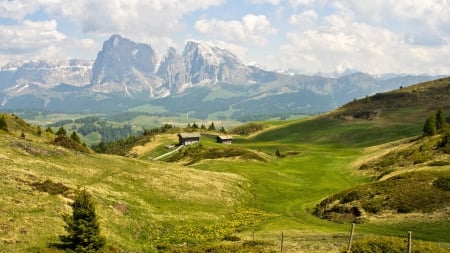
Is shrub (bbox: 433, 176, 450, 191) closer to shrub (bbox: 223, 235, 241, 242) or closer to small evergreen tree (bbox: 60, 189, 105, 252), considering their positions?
shrub (bbox: 223, 235, 241, 242)

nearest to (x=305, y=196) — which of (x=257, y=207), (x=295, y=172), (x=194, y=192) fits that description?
(x=257, y=207)

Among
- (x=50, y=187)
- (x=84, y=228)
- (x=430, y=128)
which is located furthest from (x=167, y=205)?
(x=430, y=128)

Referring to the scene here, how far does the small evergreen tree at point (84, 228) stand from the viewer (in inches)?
1353

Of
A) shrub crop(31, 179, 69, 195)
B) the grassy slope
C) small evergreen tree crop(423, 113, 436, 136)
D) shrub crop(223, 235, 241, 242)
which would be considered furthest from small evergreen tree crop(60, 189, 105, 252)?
small evergreen tree crop(423, 113, 436, 136)

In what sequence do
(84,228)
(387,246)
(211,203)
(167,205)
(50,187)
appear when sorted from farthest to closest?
(211,203) < (167,205) < (50,187) < (84,228) < (387,246)

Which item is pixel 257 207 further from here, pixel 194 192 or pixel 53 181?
pixel 53 181

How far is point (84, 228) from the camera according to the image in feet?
112

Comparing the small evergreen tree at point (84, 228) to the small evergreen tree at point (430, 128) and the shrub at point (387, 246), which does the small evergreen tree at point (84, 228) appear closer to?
the shrub at point (387, 246)

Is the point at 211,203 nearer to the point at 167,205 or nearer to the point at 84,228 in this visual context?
the point at 167,205

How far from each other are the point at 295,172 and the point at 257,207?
35884 millimetres

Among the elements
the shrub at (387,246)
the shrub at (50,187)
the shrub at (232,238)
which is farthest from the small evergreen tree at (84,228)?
the shrub at (387,246)

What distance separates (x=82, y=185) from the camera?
185 feet

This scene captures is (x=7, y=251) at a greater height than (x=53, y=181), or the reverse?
(x=53, y=181)

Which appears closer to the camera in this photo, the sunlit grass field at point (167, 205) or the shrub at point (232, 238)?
the sunlit grass field at point (167, 205)
